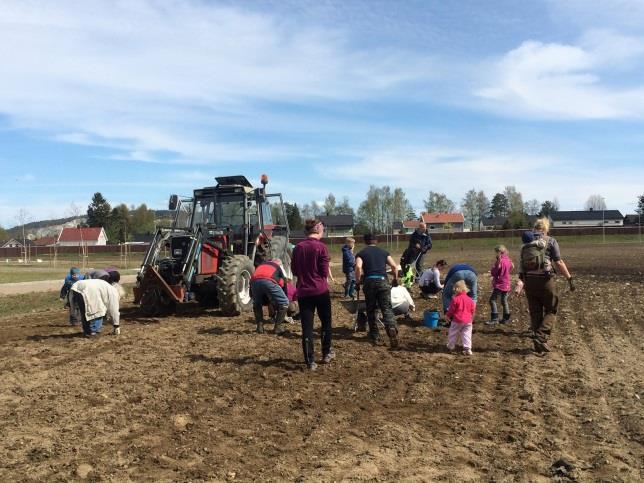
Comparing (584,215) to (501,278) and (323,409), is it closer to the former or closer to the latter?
(501,278)

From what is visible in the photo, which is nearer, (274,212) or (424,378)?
(424,378)

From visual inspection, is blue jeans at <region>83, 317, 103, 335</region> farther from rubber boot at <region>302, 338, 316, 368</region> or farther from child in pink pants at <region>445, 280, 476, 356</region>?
child in pink pants at <region>445, 280, 476, 356</region>

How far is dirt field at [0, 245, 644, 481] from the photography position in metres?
4.05

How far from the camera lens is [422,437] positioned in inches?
180

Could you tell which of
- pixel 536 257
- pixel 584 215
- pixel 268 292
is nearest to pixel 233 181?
pixel 268 292

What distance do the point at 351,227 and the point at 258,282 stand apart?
8665cm

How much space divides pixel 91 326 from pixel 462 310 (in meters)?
6.08

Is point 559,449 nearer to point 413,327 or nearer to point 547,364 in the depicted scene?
point 547,364

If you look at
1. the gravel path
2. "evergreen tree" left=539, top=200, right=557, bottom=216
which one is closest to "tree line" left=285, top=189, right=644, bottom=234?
"evergreen tree" left=539, top=200, right=557, bottom=216

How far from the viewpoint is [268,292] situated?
8703mm

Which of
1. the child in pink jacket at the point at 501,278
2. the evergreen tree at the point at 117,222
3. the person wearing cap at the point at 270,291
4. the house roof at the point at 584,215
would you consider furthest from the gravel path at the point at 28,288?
the house roof at the point at 584,215

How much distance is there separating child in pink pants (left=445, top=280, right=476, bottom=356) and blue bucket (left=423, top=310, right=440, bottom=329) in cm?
144

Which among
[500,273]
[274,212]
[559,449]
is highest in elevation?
[274,212]

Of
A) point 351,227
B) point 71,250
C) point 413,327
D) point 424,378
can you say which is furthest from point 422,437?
point 351,227
